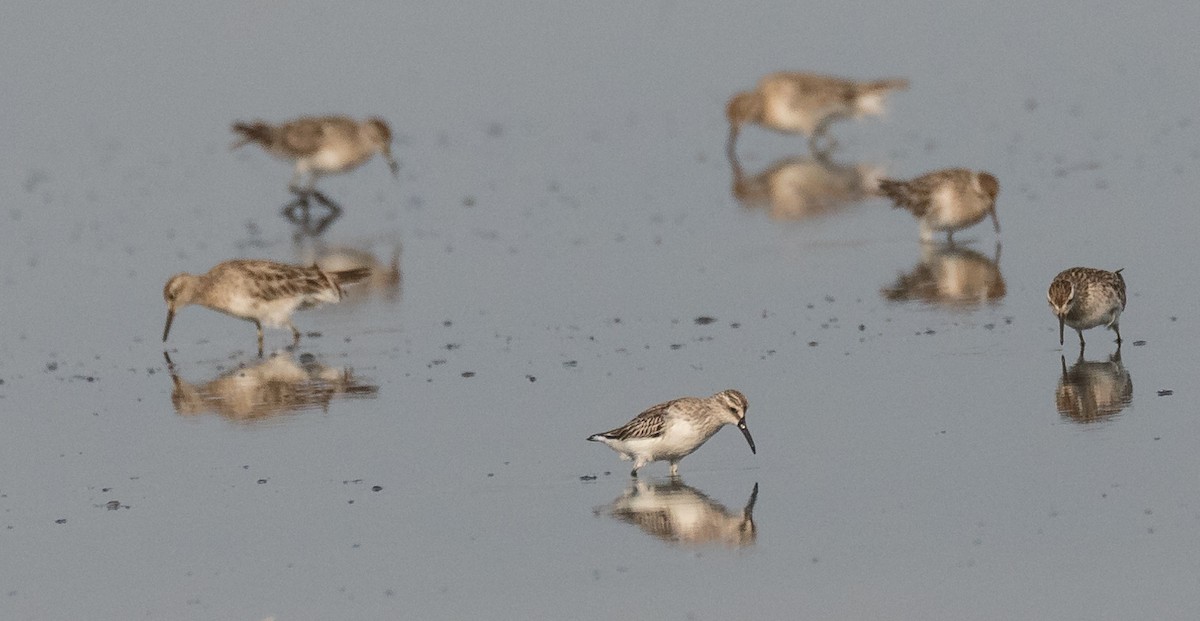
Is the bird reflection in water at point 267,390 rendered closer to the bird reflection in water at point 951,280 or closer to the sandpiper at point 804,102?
the bird reflection in water at point 951,280

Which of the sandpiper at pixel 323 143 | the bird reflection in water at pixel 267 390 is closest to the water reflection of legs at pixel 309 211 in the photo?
the sandpiper at pixel 323 143

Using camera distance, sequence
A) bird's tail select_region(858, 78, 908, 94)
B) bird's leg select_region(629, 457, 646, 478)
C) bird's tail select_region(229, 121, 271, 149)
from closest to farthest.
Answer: bird's leg select_region(629, 457, 646, 478) → bird's tail select_region(229, 121, 271, 149) → bird's tail select_region(858, 78, 908, 94)

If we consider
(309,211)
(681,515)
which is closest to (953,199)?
(309,211)

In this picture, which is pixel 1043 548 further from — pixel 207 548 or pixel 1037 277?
pixel 1037 277

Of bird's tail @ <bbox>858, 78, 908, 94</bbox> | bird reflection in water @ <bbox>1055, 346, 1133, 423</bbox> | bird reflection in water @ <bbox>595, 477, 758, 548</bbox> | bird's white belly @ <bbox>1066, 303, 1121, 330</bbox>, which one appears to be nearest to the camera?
bird reflection in water @ <bbox>595, 477, 758, 548</bbox>

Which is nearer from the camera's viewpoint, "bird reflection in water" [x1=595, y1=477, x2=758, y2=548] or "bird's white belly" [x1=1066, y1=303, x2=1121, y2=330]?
"bird reflection in water" [x1=595, y1=477, x2=758, y2=548]

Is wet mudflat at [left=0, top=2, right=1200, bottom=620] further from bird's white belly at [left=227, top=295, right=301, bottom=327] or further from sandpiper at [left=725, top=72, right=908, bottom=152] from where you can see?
sandpiper at [left=725, top=72, right=908, bottom=152]

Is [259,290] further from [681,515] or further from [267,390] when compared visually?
[681,515]

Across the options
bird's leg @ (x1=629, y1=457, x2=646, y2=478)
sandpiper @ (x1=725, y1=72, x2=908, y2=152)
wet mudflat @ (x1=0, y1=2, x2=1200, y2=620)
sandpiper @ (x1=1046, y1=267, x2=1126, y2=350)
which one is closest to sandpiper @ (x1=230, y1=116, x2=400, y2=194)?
wet mudflat @ (x1=0, y1=2, x2=1200, y2=620)
